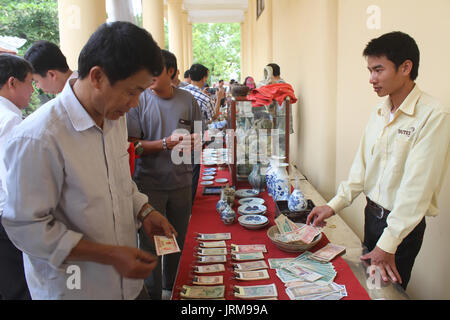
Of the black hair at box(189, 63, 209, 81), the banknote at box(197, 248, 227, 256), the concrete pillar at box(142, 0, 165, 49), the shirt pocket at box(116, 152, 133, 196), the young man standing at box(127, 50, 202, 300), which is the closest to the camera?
the shirt pocket at box(116, 152, 133, 196)

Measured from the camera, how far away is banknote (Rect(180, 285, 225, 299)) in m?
1.25

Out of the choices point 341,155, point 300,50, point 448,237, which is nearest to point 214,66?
point 300,50

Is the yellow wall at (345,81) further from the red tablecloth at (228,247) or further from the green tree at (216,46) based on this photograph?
the green tree at (216,46)

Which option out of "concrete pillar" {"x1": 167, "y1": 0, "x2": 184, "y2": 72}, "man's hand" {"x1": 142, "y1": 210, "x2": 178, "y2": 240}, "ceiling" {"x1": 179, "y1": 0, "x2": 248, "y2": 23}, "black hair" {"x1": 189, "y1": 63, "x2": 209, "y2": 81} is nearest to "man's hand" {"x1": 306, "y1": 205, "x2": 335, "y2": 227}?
"man's hand" {"x1": 142, "y1": 210, "x2": 178, "y2": 240}

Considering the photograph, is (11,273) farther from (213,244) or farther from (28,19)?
(28,19)

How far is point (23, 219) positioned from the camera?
3.09 ft

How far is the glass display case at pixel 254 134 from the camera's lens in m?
2.70

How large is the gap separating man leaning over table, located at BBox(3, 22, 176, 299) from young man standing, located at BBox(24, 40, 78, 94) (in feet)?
3.63

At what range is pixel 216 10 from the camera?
15.4 meters

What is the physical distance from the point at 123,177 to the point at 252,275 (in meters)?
0.70

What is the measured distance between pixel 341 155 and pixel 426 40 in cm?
147

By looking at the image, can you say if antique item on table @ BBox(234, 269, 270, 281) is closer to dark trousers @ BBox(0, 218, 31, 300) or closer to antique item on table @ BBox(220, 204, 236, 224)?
antique item on table @ BBox(220, 204, 236, 224)

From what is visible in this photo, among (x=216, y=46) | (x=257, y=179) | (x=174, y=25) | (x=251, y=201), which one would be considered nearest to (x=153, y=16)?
(x=174, y=25)
